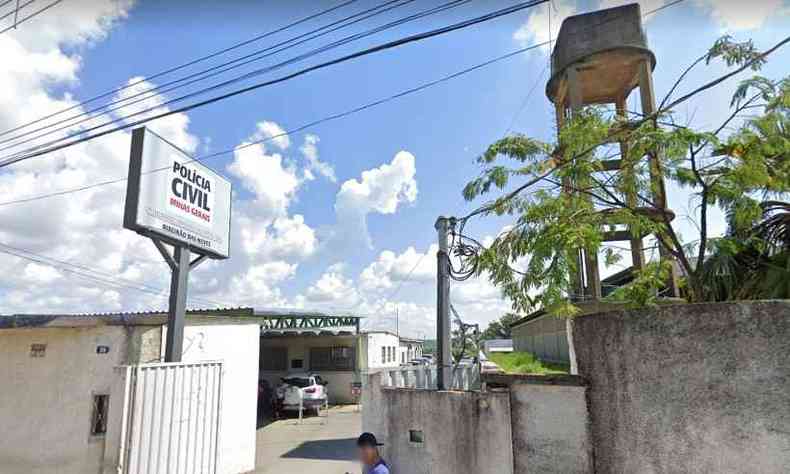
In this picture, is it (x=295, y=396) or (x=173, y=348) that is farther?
(x=295, y=396)

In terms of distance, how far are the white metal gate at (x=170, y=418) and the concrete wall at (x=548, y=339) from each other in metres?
9.50

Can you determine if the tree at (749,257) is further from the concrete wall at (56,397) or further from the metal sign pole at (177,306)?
the concrete wall at (56,397)

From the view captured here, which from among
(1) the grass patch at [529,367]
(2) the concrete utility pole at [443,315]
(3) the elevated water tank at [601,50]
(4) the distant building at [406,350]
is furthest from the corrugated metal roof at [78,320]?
(4) the distant building at [406,350]

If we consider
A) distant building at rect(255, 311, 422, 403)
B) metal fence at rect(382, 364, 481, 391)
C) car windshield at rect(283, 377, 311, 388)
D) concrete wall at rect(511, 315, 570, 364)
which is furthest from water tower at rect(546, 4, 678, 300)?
car windshield at rect(283, 377, 311, 388)

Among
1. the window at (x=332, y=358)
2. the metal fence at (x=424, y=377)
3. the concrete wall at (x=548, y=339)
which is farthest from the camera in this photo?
the window at (x=332, y=358)

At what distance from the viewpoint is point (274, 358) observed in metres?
21.5

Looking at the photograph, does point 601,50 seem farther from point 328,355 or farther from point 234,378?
point 328,355

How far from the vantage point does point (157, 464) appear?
5.53m

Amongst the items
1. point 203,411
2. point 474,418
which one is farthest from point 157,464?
point 474,418

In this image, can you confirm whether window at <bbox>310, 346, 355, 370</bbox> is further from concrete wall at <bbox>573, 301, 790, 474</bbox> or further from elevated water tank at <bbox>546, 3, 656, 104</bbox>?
concrete wall at <bbox>573, 301, 790, 474</bbox>

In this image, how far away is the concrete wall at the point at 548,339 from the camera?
16359 mm

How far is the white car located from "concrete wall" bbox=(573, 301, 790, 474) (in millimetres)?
13916

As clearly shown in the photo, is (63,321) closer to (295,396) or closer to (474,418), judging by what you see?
(474,418)

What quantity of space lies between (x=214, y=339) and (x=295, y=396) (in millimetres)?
8621
